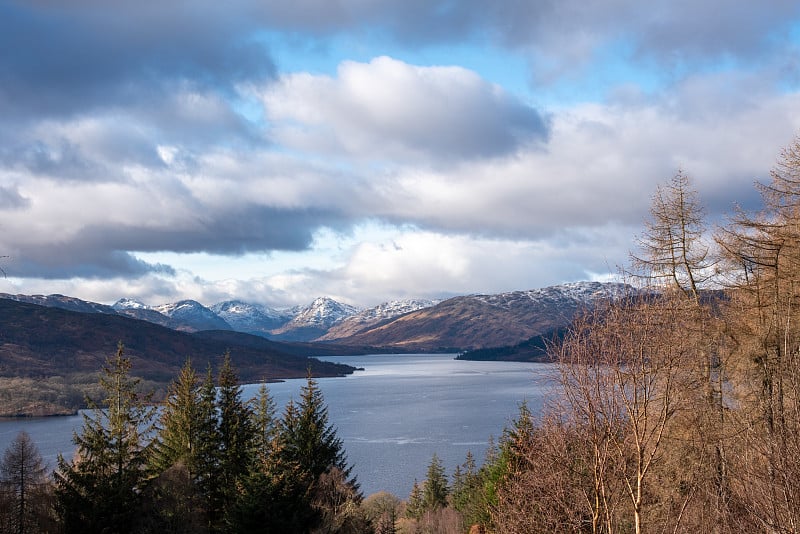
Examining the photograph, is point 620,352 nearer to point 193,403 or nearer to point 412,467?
point 193,403

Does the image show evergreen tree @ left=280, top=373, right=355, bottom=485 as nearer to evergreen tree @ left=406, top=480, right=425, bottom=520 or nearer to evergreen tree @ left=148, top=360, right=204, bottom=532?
evergreen tree @ left=148, top=360, right=204, bottom=532

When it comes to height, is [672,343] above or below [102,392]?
above

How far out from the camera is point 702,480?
18.0 meters

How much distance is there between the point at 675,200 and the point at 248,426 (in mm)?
26444

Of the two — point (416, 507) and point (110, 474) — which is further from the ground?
point (110, 474)

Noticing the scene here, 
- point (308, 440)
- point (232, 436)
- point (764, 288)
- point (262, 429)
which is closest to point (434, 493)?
point (308, 440)

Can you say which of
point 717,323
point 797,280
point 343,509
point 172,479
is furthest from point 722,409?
point 172,479

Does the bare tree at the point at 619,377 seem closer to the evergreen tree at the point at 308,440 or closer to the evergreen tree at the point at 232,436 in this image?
the evergreen tree at the point at 232,436

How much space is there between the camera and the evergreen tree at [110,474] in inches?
1080

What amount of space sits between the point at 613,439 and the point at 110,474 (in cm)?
2425

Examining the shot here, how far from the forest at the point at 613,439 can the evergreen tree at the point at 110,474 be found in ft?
0.24

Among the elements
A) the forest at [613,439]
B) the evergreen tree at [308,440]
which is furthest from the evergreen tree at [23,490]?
the evergreen tree at [308,440]

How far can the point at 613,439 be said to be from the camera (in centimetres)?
1360

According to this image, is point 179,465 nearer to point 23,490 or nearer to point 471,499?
point 23,490
